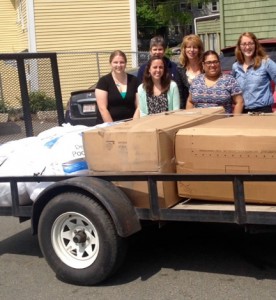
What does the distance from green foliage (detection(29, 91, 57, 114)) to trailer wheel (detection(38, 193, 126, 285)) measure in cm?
229

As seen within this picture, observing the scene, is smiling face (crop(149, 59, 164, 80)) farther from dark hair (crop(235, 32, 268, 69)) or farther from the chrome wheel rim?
the chrome wheel rim

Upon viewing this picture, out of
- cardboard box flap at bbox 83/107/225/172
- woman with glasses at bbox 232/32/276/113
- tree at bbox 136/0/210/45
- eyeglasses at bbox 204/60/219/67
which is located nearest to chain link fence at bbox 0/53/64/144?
eyeglasses at bbox 204/60/219/67

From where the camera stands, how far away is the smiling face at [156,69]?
577 centimetres

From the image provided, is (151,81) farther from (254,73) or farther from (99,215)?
(99,215)

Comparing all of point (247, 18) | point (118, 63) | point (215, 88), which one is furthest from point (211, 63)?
point (247, 18)

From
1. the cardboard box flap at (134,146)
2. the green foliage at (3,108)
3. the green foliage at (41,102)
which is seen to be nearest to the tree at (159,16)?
the green foliage at (41,102)

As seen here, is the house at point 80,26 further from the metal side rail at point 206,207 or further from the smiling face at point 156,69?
the metal side rail at point 206,207

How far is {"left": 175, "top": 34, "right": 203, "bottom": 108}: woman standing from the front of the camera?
20.4 feet

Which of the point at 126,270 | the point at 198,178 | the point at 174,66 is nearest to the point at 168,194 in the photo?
the point at 198,178

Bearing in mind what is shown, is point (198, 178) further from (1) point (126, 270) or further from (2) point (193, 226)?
(2) point (193, 226)

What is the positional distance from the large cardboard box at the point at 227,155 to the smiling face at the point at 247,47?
1487 mm

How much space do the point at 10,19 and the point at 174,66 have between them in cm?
2362

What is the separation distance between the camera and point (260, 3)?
1608cm

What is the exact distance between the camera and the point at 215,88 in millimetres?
5789
